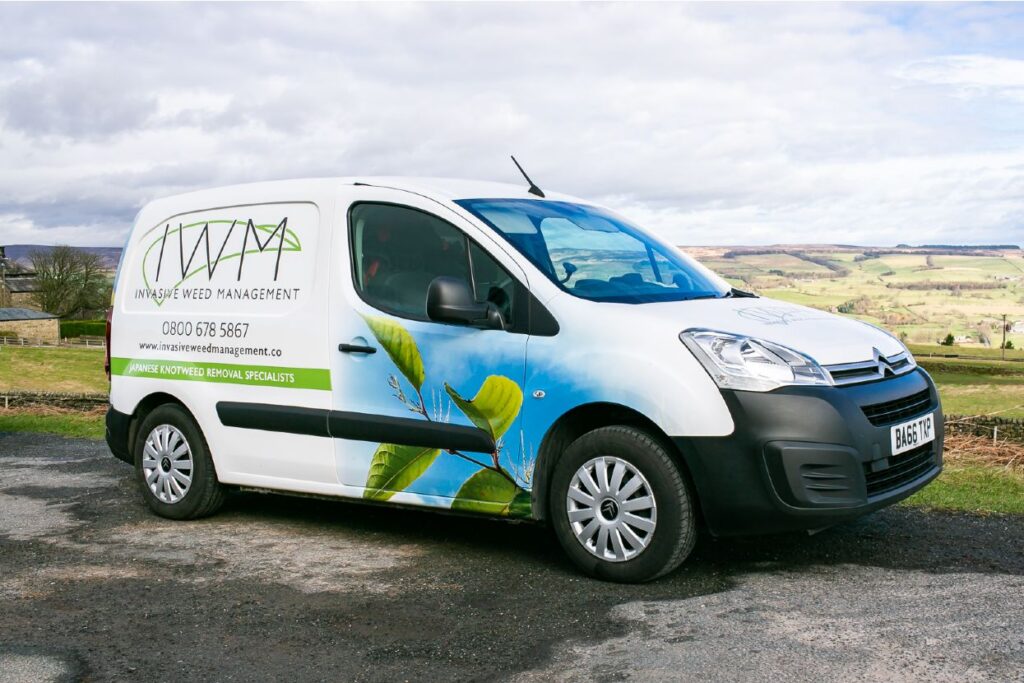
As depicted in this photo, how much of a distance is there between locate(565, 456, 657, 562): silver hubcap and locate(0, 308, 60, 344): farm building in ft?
300

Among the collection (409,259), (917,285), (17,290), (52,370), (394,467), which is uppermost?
(17,290)

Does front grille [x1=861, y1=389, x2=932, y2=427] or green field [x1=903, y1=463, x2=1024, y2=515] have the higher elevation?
front grille [x1=861, y1=389, x2=932, y2=427]

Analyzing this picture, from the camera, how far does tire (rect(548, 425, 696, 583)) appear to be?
5199 mm

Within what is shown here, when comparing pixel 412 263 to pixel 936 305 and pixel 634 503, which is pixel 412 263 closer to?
pixel 634 503

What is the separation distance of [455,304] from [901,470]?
93.2 inches

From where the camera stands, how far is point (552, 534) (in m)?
6.72

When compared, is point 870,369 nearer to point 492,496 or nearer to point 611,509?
point 611,509

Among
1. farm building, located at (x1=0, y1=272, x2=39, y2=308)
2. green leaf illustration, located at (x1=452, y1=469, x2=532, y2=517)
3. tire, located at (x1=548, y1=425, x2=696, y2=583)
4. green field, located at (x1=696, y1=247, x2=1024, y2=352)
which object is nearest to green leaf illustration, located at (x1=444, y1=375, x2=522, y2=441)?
green leaf illustration, located at (x1=452, y1=469, x2=532, y2=517)

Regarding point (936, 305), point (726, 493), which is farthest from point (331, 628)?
point (936, 305)

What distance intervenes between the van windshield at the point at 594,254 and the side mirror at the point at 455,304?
361 millimetres

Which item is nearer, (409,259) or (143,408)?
(409,259)

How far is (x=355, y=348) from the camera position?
6.20 m

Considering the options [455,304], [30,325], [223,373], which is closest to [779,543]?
[455,304]

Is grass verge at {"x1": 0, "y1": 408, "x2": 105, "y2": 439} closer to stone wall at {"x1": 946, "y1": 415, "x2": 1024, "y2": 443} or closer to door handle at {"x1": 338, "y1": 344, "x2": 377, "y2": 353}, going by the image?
door handle at {"x1": 338, "y1": 344, "x2": 377, "y2": 353}
